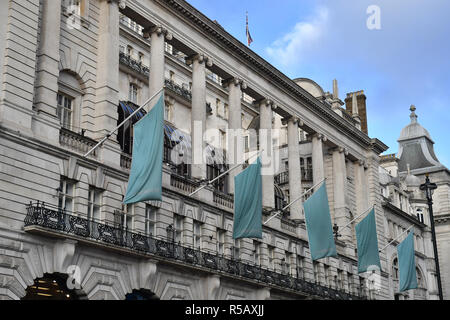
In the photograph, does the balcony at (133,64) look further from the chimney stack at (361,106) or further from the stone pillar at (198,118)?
the chimney stack at (361,106)

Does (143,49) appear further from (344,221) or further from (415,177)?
(415,177)

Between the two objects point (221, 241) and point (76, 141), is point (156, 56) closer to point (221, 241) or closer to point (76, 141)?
point (76, 141)

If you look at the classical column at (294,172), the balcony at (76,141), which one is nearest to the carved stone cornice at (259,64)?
the classical column at (294,172)

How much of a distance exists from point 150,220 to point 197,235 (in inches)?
173

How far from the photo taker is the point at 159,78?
3978 centimetres

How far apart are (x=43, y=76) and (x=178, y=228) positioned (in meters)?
11.7

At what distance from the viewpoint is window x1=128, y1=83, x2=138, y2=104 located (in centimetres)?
4534

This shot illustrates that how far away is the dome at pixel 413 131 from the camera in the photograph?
102 metres

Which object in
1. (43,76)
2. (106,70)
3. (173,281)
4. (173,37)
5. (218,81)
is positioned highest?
(218,81)

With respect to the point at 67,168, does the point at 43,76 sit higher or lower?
higher

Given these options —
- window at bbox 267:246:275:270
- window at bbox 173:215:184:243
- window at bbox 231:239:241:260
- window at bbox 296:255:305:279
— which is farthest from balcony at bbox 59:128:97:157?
window at bbox 296:255:305:279

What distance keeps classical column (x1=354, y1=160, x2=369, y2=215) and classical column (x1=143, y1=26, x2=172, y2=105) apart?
28512 millimetres

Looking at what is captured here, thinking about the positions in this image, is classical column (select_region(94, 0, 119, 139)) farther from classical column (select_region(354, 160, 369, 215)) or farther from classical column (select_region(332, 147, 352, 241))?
classical column (select_region(354, 160, 369, 215))

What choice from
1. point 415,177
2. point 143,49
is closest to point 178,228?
point 143,49
